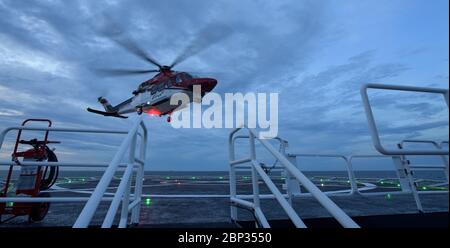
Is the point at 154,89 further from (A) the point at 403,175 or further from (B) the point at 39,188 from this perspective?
(A) the point at 403,175

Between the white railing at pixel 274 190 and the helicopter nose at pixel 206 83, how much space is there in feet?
44.1

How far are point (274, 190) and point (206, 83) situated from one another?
15.3m

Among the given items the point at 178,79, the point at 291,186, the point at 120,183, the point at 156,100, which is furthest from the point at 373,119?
the point at 156,100

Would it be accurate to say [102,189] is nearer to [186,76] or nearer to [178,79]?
[178,79]

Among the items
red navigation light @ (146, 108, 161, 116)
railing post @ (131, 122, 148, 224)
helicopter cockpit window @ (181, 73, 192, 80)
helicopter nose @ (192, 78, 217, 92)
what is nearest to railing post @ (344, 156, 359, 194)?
railing post @ (131, 122, 148, 224)

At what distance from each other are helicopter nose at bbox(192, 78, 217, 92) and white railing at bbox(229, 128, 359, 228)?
44.1 feet

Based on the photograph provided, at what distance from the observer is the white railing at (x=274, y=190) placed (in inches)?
68.7

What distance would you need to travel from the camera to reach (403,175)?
18.0 feet

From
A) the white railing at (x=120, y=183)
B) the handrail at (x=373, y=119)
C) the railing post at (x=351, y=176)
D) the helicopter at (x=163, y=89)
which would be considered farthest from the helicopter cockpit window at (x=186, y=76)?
the handrail at (x=373, y=119)

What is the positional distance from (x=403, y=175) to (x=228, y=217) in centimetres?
408

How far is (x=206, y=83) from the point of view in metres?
17.4

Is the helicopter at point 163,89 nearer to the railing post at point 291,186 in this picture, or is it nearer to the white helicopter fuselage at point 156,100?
the white helicopter fuselage at point 156,100
